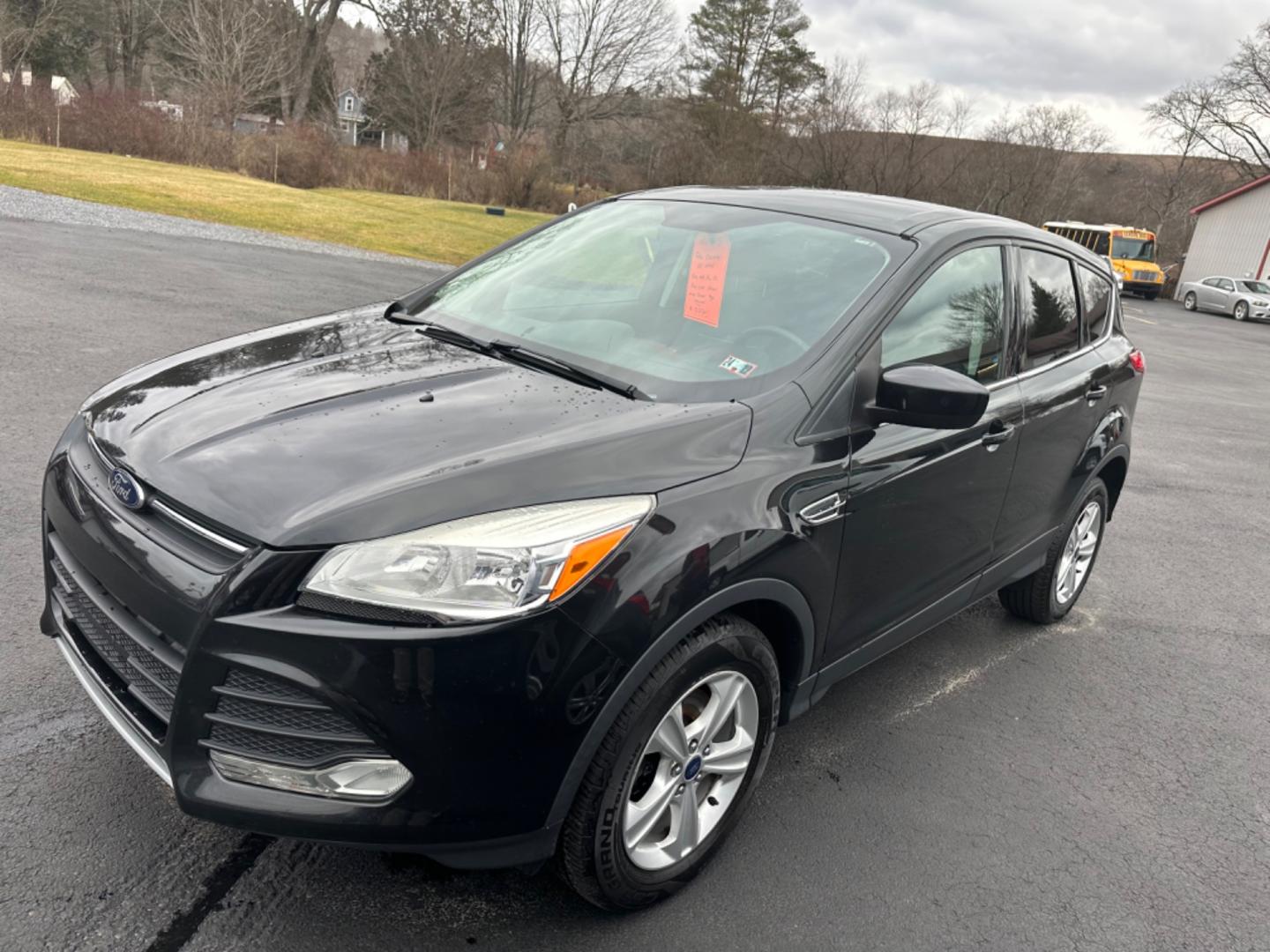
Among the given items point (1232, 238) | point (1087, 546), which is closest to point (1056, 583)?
point (1087, 546)

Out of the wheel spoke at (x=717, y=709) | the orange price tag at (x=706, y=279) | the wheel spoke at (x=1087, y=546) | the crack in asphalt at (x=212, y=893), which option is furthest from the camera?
the wheel spoke at (x=1087, y=546)

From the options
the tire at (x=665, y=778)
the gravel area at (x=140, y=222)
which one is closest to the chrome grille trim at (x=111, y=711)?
the tire at (x=665, y=778)

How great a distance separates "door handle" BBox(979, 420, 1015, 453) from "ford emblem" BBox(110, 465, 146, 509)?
101 inches

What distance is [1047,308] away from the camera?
385 cm

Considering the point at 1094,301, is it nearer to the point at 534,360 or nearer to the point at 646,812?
the point at 534,360

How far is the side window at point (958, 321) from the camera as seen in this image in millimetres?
2951

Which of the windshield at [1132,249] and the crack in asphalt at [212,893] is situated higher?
the windshield at [1132,249]

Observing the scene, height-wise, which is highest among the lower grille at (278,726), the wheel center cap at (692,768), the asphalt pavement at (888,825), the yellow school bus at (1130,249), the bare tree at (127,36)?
the bare tree at (127,36)

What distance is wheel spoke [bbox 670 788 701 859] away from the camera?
247 centimetres

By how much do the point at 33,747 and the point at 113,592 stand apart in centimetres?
95

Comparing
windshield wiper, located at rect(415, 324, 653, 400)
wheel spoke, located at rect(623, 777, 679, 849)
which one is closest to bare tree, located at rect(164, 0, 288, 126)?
windshield wiper, located at rect(415, 324, 653, 400)

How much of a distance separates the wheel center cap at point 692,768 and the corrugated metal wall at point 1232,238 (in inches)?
1836

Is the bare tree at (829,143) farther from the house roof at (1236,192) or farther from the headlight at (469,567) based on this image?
the headlight at (469,567)

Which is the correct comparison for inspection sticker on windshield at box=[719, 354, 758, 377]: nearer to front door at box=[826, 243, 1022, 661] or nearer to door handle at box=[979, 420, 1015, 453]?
front door at box=[826, 243, 1022, 661]
